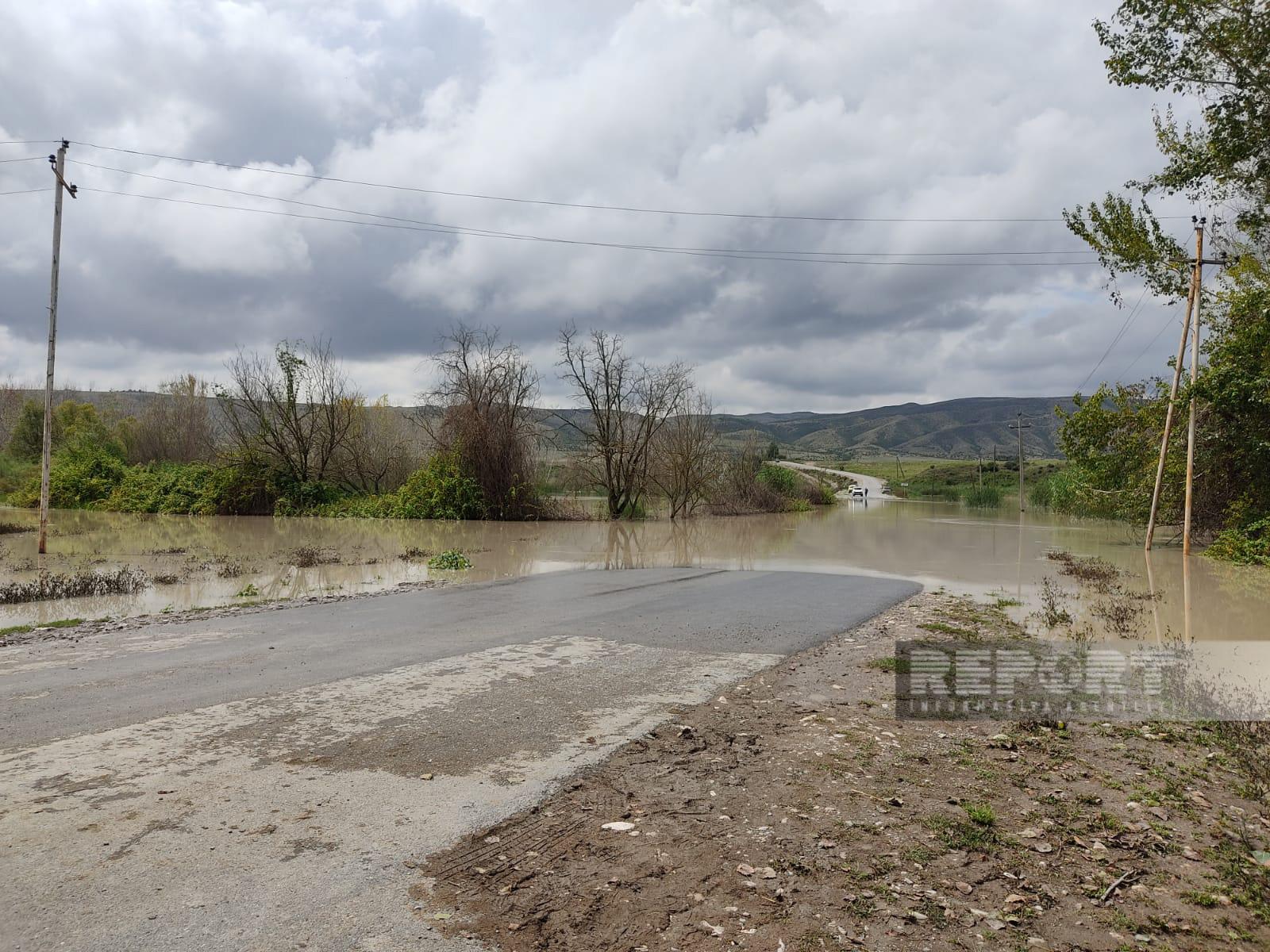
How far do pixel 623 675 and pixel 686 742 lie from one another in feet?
6.58

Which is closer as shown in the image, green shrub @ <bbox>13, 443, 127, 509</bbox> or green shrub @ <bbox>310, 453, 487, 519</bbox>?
green shrub @ <bbox>310, 453, 487, 519</bbox>

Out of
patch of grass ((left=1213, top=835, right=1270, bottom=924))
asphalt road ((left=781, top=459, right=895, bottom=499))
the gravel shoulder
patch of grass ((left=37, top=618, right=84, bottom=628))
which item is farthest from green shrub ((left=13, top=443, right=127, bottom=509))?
asphalt road ((left=781, top=459, right=895, bottom=499))

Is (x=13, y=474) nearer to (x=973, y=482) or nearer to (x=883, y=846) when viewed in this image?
(x=883, y=846)

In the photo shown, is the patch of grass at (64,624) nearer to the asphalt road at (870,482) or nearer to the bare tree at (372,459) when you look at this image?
the bare tree at (372,459)

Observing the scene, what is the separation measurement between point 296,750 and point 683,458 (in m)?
34.1

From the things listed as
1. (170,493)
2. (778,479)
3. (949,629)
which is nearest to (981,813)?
(949,629)

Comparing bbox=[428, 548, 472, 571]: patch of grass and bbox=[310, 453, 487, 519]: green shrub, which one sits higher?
bbox=[310, 453, 487, 519]: green shrub

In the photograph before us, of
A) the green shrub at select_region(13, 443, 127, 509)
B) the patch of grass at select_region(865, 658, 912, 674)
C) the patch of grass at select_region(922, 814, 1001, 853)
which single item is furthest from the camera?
the green shrub at select_region(13, 443, 127, 509)

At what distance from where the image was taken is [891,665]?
7555 millimetres

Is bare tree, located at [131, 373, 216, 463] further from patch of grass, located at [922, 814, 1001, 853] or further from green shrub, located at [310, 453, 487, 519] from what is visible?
patch of grass, located at [922, 814, 1001, 853]

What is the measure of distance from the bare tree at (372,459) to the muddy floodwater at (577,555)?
27.7 ft

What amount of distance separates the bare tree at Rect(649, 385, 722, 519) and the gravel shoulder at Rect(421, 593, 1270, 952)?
108 ft

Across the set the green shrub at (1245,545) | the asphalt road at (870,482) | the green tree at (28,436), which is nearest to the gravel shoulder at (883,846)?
the green shrub at (1245,545)

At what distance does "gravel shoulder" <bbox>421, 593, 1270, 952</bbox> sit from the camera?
10.00ft
